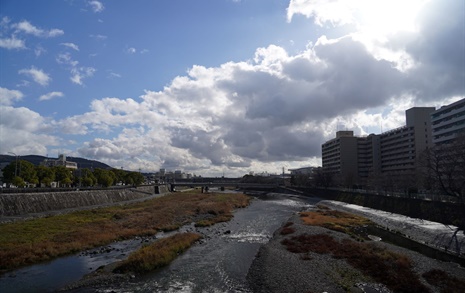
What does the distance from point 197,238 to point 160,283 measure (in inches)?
660

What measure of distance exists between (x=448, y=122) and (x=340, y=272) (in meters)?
90.0

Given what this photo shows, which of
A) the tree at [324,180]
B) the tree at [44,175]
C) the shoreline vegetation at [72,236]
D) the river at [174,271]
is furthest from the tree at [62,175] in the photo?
the tree at [324,180]

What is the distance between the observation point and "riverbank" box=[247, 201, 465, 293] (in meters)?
22.2

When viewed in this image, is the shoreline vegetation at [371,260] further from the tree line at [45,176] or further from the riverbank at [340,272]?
the tree line at [45,176]

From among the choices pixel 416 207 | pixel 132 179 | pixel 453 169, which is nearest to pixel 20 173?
pixel 132 179

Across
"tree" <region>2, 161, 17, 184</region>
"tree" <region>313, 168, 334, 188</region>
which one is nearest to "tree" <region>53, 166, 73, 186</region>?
"tree" <region>2, 161, 17, 184</region>

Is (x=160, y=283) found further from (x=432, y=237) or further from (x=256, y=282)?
(x=432, y=237)

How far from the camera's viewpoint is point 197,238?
4009cm

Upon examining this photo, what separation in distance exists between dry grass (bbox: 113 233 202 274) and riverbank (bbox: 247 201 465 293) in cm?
765

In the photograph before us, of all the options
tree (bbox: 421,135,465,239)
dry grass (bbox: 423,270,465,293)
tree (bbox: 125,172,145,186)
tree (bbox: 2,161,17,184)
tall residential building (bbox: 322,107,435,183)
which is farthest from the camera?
tree (bbox: 125,172,145,186)

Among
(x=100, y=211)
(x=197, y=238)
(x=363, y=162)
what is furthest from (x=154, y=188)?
(x=197, y=238)

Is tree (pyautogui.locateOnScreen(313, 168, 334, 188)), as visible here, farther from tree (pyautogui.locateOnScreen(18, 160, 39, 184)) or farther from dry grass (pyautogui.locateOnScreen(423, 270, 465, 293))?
dry grass (pyautogui.locateOnScreen(423, 270, 465, 293))

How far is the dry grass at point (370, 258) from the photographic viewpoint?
22.9 m

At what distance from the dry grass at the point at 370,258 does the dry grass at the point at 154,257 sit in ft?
37.1
